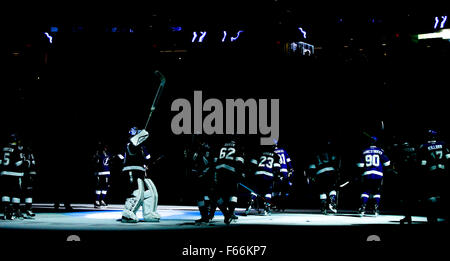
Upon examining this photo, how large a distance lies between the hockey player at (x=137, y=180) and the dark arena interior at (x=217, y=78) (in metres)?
6.32

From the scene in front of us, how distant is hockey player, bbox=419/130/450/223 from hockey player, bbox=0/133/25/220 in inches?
411

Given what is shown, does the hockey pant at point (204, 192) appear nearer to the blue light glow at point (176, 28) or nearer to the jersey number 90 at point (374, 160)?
the jersey number 90 at point (374, 160)

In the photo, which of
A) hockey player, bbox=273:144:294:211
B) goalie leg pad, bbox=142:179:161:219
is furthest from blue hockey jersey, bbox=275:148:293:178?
goalie leg pad, bbox=142:179:161:219

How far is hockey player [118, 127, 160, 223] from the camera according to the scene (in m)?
13.6

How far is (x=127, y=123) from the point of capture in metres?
27.8

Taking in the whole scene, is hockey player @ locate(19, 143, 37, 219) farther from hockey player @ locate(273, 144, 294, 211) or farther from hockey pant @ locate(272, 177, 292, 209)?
hockey pant @ locate(272, 177, 292, 209)

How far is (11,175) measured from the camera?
1445 centimetres

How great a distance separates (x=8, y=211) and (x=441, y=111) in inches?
732

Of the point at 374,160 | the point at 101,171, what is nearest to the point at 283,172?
the point at 374,160

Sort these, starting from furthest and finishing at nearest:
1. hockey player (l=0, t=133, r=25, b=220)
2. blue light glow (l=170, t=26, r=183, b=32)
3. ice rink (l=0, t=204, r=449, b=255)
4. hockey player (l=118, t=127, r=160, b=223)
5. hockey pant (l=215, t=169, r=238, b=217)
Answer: blue light glow (l=170, t=26, r=183, b=32)
hockey player (l=0, t=133, r=25, b=220)
hockey player (l=118, t=127, r=160, b=223)
hockey pant (l=215, t=169, r=238, b=217)
ice rink (l=0, t=204, r=449, b=255)

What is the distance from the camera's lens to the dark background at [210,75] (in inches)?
929

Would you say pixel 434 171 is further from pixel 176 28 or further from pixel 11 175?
pixel 176 28
